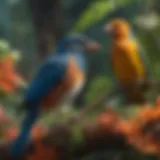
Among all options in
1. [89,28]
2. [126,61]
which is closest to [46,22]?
[89,28]

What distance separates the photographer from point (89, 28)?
1479 mm

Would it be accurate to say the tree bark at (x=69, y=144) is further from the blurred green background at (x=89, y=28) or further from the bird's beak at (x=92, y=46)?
the bird's beak at (x=92, y=46)

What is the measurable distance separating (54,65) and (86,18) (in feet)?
0.46

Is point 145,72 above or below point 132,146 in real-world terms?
above

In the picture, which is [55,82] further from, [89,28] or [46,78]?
[89,28]

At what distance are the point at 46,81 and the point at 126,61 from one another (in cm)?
19

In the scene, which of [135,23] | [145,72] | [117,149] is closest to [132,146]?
[117,149]

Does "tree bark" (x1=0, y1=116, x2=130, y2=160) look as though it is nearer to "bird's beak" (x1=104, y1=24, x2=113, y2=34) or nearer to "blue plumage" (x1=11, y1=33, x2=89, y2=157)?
"blue plumage" (x1=11, y1=33, x2=89, y2=157)

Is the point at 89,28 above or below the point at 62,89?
above

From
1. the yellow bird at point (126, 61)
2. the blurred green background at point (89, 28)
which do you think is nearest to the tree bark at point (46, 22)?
the blurred green background at point (89, 28)

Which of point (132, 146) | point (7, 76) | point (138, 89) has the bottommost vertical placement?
point (132, 146)

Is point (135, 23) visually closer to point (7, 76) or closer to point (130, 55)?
point (130, 55)

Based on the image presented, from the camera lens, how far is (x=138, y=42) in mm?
1472

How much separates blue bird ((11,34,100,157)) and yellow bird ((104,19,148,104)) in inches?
2.3
